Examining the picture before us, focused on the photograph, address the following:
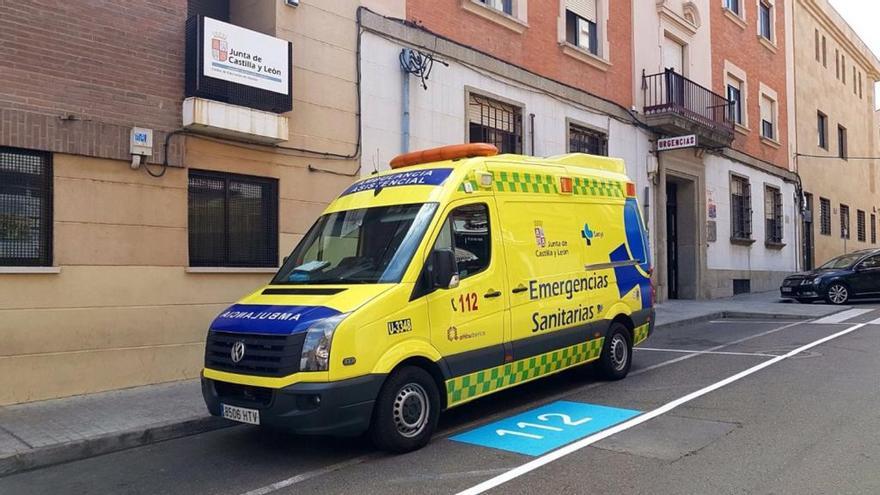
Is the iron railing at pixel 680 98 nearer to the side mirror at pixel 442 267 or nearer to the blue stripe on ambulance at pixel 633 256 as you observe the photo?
the blue stripe on ambulance at pixel 633 256

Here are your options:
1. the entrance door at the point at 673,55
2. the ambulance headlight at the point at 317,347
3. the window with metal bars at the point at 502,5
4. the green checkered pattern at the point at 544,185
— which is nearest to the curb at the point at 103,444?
the ambulance headlight at the point at 317,347

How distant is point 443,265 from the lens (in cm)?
582

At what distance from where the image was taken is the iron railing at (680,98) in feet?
58.5

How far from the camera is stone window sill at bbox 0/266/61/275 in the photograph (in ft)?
23.9

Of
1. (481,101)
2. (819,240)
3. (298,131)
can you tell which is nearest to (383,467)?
(298,131)

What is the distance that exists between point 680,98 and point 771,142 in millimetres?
8009

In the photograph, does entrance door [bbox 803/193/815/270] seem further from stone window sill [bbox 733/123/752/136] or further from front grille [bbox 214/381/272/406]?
front grille [bbox 214/381/272/406]

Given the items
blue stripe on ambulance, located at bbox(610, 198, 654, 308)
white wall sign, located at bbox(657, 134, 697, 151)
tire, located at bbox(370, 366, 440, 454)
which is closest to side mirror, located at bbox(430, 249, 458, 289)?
tire, located at bbox(370, 366, 440, 454)

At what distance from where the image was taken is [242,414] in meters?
5.44

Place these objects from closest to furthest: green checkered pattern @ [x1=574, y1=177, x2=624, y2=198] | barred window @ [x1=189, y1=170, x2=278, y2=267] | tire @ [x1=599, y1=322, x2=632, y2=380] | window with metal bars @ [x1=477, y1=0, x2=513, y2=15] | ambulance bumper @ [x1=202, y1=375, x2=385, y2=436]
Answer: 1. ambulance bumper @ [x1=202, y1=375, x2=385, y2=436]
2. green checkered pattern @ [x1=574, y1=177, x2=624, y2=198]
3. tire @ [x1=599, y1=322, x2=632, y2=380]
4. barred window @ [x1=189, y1=170, x2=278, y2=267]
5. window with metal bars @ [x1=477, y1=0, x2=513, y2=15]

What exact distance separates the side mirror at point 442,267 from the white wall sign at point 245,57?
4.55 metres

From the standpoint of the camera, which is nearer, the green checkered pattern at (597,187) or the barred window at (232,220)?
the green checkered pattern at (597,187)

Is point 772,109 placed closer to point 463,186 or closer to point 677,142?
point 677,142

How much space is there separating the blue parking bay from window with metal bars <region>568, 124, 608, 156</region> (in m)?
9.35
